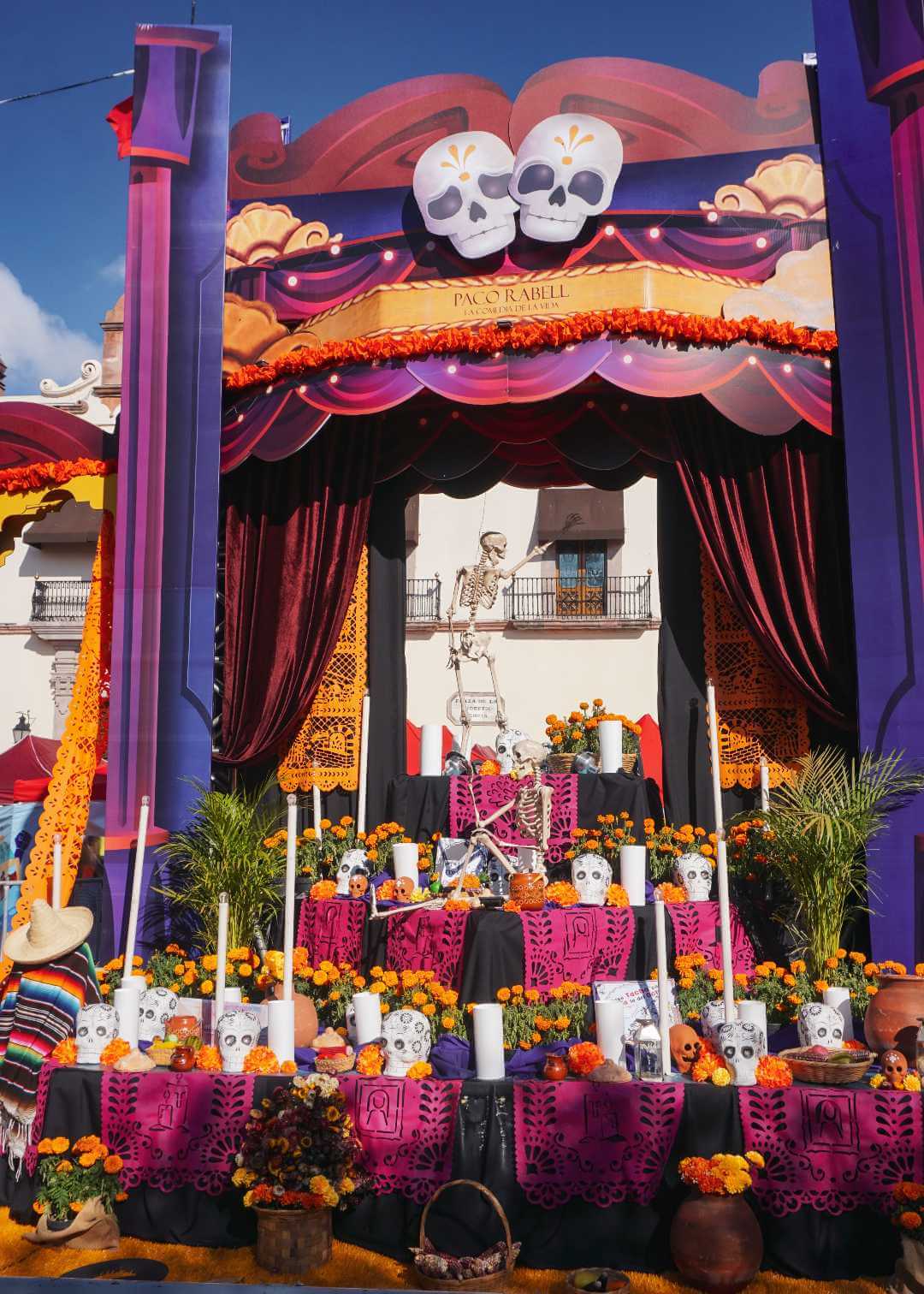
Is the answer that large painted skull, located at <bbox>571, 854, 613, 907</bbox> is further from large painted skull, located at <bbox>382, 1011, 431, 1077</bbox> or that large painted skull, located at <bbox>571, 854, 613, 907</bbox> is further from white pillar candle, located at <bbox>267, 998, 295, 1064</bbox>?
white pillar candle, located at <bbox>267, 998, 295, 1064</bbox>

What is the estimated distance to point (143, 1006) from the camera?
5.34 metres

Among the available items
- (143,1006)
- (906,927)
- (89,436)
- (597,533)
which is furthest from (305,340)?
(597,533)

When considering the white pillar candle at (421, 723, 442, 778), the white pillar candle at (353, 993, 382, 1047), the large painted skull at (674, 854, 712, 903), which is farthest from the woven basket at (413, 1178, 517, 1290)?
the white pillar candle at (421, 723, 442, 778)

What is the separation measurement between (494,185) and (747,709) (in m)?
3.62

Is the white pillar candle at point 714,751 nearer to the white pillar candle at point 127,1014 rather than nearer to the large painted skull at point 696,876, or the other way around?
the large painted skull at point 696,876

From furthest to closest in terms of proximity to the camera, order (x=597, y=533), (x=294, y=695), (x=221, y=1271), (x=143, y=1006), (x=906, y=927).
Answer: (x=597, y=533) < (x=294, y=695) < (x=906, y=927) < (x=143, y=1006) < (x=221, y=1271)

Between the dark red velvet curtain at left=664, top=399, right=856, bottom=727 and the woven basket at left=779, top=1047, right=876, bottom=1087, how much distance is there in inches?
108

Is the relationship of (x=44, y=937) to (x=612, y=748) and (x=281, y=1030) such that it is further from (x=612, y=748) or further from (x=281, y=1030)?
(x=612, y=748)

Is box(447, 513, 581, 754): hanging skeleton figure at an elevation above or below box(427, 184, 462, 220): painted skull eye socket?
below

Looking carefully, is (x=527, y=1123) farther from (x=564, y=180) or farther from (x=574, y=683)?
(x=574, y=683)

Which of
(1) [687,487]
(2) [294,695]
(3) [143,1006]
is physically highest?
(1) [687,487]

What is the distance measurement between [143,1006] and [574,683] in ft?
42.2

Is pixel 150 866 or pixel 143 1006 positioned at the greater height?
pixel 150 866

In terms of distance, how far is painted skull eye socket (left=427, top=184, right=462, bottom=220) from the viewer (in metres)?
7.43
